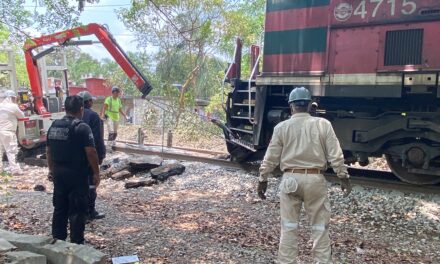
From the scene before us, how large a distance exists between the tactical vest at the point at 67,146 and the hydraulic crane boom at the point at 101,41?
14.9 ft

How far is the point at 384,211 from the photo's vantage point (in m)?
6.16

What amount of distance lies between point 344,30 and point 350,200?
2705mm

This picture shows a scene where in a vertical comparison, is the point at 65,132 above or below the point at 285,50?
below

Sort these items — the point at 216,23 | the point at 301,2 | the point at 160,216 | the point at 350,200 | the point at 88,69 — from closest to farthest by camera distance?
the point at 160,216 < the point at 350,200 < the point at 301,2 < the point at 216,23 < the point at 88,69

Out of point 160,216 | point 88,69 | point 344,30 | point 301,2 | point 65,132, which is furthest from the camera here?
point 88,69

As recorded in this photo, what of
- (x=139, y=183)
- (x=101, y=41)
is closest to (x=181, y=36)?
(x=101, y=41)

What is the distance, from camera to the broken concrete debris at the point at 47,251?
144 inches

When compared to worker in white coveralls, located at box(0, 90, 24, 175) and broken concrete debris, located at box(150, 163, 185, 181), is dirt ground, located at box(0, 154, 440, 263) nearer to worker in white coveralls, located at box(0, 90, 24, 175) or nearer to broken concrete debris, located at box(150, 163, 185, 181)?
broken concrete debris, located at box(150, 163, 185, 181)

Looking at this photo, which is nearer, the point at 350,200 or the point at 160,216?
the point at 160,216

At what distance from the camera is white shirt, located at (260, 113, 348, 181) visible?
400 centimetres

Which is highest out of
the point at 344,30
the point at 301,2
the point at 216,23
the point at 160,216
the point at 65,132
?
the point at 216,23

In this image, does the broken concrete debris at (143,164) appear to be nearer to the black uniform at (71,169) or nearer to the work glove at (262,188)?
the black uniform at (71,169)

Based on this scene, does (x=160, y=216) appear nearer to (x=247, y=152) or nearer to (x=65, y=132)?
(x=65, y=132)

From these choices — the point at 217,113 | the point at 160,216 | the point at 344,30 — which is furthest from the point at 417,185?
the point at 217,113
